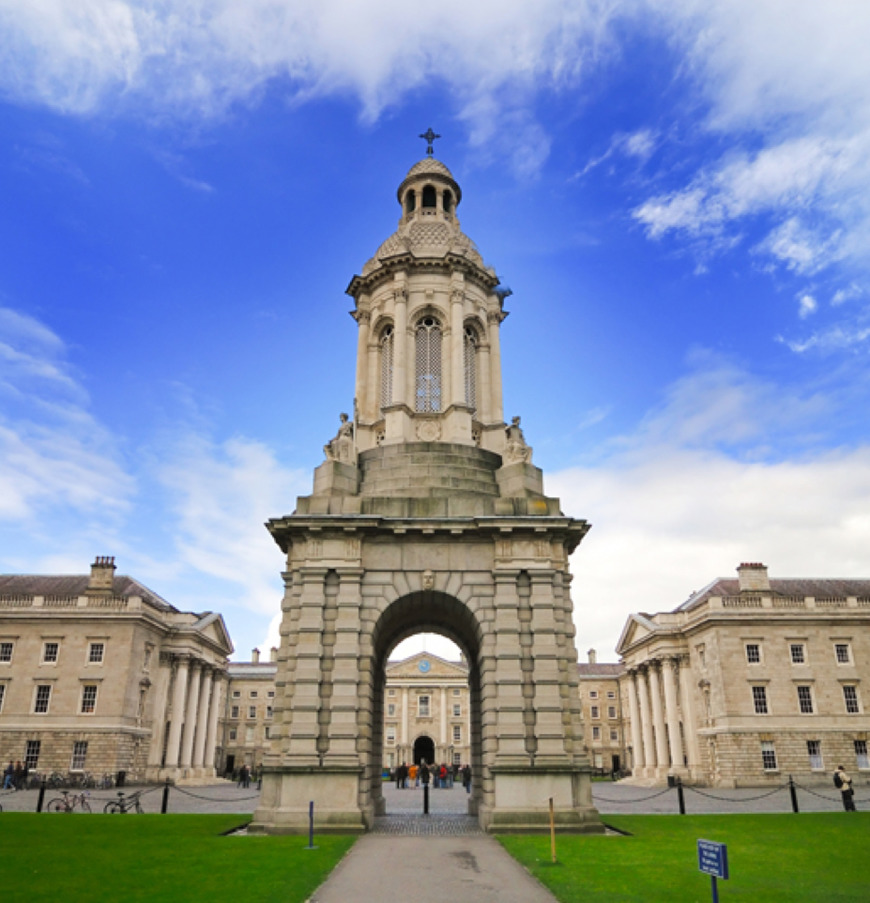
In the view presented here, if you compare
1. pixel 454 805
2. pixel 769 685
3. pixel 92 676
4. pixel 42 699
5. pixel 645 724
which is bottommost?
pixel 454 805

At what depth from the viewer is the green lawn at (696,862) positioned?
12.4 meters

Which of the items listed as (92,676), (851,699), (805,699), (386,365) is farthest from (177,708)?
(851,699)

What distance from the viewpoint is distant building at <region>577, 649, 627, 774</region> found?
94.2m

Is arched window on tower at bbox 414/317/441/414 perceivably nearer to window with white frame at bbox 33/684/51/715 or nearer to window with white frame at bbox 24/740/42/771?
window with white frame at bbox 33/684/51/715

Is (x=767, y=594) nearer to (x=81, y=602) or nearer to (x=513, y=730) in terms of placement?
(x=513, y=730)

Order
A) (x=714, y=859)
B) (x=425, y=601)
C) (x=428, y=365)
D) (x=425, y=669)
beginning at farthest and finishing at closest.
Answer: (x=425, y=669) → (x=428, y=365) → (x=425, y=601) → (x=714, y=859)

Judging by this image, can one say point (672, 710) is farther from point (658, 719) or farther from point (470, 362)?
point (470, 362)

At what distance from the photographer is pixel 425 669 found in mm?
102312

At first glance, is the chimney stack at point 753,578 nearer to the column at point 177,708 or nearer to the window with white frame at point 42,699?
the column at point 177,708

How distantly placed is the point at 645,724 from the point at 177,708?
135ft

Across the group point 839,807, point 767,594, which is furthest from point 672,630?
point 839,807

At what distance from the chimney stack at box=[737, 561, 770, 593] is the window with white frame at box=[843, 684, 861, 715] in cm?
846

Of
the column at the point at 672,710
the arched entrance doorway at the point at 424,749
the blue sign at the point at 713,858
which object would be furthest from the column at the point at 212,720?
the blue sign at the point at 713,858

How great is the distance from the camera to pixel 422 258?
1173 inches
